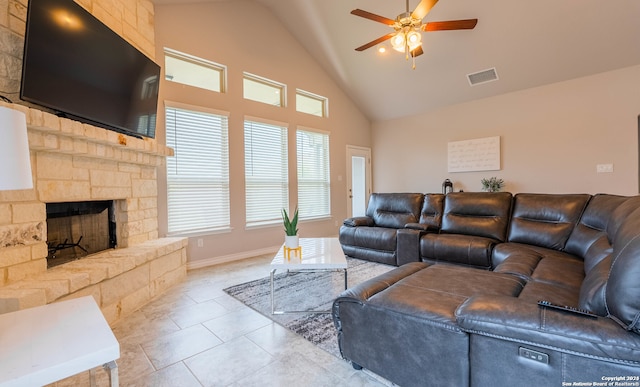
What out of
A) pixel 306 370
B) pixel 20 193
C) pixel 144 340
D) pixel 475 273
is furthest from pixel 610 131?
pixel 20 193

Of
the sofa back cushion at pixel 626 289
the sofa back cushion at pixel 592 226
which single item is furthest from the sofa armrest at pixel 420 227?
the sofa back cushion at pixel 626 289

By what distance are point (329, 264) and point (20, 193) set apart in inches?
87.4

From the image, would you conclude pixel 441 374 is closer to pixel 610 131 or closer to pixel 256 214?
pixel 256 214

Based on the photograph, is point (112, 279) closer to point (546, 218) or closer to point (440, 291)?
point (440, 291)

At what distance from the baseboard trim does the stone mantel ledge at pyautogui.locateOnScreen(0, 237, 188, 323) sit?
1.36 ft

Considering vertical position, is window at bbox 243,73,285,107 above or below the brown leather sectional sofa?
above

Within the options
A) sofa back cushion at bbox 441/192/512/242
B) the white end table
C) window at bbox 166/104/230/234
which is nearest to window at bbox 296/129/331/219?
window at bbox 166/104/230/234

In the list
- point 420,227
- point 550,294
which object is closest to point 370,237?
point 420,227

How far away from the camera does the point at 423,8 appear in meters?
2.68

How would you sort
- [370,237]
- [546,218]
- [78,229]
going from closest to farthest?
[78,229]
[546,218]
[370,237]

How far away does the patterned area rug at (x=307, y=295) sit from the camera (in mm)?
2064

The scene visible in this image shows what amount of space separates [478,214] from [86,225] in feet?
13.7

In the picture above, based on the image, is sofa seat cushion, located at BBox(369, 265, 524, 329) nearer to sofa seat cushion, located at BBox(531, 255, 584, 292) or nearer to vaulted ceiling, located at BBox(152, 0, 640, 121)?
sofa seat cushion, located at BBox(531, 255, 584, 292)

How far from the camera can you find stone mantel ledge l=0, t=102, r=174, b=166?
1828 mm
